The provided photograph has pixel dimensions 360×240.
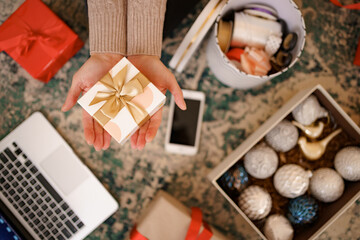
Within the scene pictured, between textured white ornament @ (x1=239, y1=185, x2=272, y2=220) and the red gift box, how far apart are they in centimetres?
60

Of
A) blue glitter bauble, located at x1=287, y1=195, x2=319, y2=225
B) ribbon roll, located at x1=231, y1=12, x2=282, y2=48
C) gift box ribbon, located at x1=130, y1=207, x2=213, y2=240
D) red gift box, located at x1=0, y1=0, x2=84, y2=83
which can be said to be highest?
red gift box, located at x1=0, y1=0, x2=84, y2=83

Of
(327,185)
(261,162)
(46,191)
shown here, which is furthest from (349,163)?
(46,191)

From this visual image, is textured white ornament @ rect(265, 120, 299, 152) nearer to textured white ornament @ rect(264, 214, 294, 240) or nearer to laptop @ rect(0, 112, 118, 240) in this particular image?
textured white ornament @ rect(264, 214, 294, 240)

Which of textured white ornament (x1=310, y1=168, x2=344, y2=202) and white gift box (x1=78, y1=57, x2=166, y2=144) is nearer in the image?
white gift box (x1=78, y1=57, x2=166, y2=144)

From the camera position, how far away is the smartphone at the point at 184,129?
2.61 ft

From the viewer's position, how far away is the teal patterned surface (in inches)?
31.4

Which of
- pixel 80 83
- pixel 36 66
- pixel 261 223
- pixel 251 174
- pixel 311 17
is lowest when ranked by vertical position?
pixel 261 223

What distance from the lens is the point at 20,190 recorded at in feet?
2.41

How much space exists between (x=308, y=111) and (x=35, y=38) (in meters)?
0.71

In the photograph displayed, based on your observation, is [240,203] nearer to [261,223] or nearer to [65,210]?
[261,223]

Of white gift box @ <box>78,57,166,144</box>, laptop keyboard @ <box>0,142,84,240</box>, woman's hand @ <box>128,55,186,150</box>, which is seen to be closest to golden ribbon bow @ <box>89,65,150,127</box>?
white gift box @ <box>78,57,166,144</box>

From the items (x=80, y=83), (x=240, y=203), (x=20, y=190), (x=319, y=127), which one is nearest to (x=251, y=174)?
(x=240, y=203)

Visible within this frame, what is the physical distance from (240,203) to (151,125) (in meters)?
0.30

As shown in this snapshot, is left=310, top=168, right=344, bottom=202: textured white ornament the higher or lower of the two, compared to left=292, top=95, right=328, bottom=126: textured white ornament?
lower
